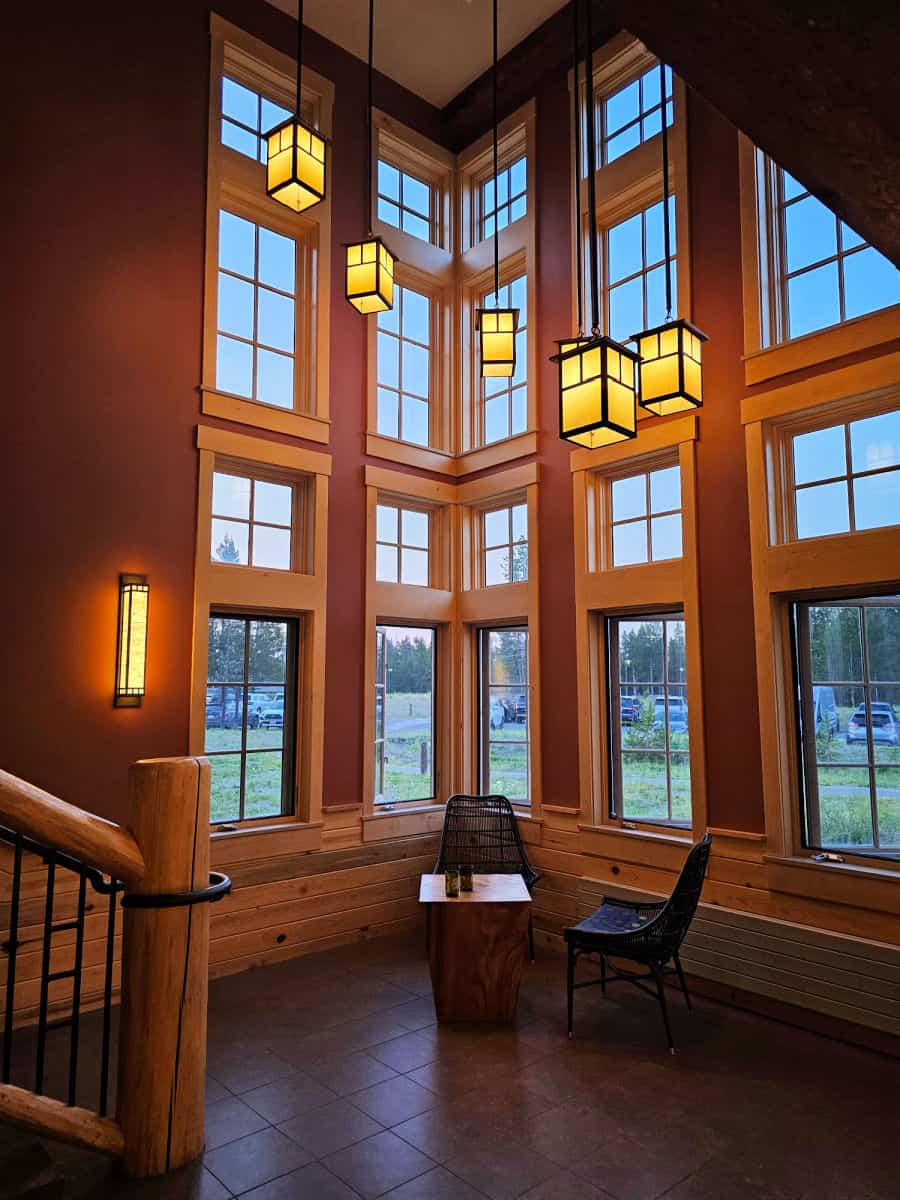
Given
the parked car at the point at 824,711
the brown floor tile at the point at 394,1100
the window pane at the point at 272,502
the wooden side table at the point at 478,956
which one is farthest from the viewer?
the window pane at the point at 272,502

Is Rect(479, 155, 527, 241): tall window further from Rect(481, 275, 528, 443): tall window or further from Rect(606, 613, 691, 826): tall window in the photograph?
Rect(606, 613, 691, 826): tall window

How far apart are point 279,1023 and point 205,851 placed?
1.55 meters

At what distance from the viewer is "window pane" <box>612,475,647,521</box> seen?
15.5ft

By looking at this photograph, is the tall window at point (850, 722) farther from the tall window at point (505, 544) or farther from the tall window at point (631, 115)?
the tall window at point (631, 115)

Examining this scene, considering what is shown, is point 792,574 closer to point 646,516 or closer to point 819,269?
point 646,516

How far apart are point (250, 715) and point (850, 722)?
333 centimetres

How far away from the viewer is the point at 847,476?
375cm

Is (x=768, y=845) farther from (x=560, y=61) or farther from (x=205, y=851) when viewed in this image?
(x=560, y=61)

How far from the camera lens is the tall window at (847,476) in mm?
3607

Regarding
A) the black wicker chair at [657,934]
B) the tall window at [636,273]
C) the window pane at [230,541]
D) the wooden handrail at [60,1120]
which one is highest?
the tall window at [636,273]

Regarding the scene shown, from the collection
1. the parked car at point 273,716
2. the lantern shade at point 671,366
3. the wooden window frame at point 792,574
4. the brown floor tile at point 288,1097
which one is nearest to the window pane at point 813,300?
the wooden window frame at point 792,574

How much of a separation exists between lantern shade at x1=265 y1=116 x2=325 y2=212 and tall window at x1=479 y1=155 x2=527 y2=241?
8.83ft

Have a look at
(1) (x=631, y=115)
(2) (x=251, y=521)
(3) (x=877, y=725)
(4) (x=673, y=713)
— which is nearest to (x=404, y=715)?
(2) (x=251, y=521)

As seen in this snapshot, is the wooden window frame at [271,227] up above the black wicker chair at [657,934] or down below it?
above
